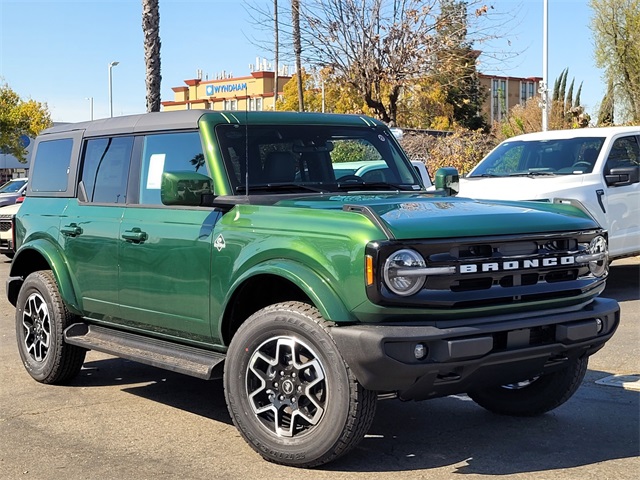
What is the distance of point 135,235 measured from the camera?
6160 mm

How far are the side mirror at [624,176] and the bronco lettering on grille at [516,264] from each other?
583 centimetres

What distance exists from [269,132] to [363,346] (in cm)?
214

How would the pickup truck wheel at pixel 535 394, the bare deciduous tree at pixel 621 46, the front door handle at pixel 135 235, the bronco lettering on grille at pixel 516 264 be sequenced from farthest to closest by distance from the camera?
1. the bare deciduous tree at pixel 621 46
2. the front door handle at pixel 135 235
3. the pickup truck wheel at pixel 535 394
4. the bronco lettering on grille at pixel 516 264

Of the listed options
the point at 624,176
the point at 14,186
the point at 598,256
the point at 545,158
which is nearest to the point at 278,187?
the point at 598,256

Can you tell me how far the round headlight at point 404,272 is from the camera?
464 cm

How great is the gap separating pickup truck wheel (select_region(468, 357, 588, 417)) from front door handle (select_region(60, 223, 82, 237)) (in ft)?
9.84

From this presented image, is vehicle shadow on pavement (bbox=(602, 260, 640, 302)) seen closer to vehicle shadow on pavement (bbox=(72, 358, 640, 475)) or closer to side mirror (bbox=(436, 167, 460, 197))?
vehicle shadow on pavement (bbox=(72, 358, 640, 475))

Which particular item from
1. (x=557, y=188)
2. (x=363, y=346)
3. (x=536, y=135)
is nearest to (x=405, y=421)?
(x=363, y=346)

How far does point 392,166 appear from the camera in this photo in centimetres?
666

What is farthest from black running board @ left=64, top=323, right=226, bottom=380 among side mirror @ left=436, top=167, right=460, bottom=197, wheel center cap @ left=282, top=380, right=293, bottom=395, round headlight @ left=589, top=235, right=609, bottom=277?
round headlight @ left=589, top=235, right=609, bottom=277

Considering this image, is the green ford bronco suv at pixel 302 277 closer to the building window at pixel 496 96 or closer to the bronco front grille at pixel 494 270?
the bronco front grille at pixel 494 270

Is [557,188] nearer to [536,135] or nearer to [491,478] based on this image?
[536,135]

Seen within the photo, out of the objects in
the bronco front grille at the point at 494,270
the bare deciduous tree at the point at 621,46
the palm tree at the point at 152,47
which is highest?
the bare deciduous tree at the point at 621,46

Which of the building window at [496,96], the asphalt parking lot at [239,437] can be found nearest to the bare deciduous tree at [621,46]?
the asphalt parking lot at [239,437]
